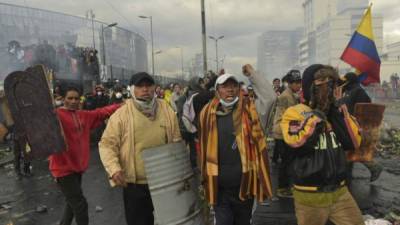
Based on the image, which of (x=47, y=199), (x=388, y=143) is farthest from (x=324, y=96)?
(x=388, y=143)

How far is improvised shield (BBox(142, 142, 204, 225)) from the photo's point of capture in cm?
330

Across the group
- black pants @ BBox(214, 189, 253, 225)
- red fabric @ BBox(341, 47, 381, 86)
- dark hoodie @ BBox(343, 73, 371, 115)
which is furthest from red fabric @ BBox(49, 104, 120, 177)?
red fabric @ BBox(341, 47, 381, 86)

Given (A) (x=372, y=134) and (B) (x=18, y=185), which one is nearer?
(A) (x=372, y=134)

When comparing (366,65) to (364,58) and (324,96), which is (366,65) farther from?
(324,96)

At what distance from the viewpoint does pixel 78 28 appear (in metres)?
57.1

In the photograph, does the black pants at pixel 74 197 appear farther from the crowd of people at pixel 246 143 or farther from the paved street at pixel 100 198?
the paved street at pixel 100 198

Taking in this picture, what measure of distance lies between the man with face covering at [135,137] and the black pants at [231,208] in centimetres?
59

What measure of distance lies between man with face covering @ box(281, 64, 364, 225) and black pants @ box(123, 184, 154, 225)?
1.22 meters

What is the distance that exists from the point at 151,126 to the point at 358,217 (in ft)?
5.54

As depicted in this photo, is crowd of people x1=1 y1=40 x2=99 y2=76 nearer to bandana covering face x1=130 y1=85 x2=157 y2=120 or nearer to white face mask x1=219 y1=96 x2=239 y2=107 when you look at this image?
bandana covering face x1=130 y1=85 x2=157 y2=120

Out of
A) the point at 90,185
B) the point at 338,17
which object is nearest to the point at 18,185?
the point at 90,185

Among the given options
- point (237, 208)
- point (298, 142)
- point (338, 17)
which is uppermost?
point (338, 17)

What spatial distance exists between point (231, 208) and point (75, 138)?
72.1 inches

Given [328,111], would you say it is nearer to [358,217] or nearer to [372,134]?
[358,217]
